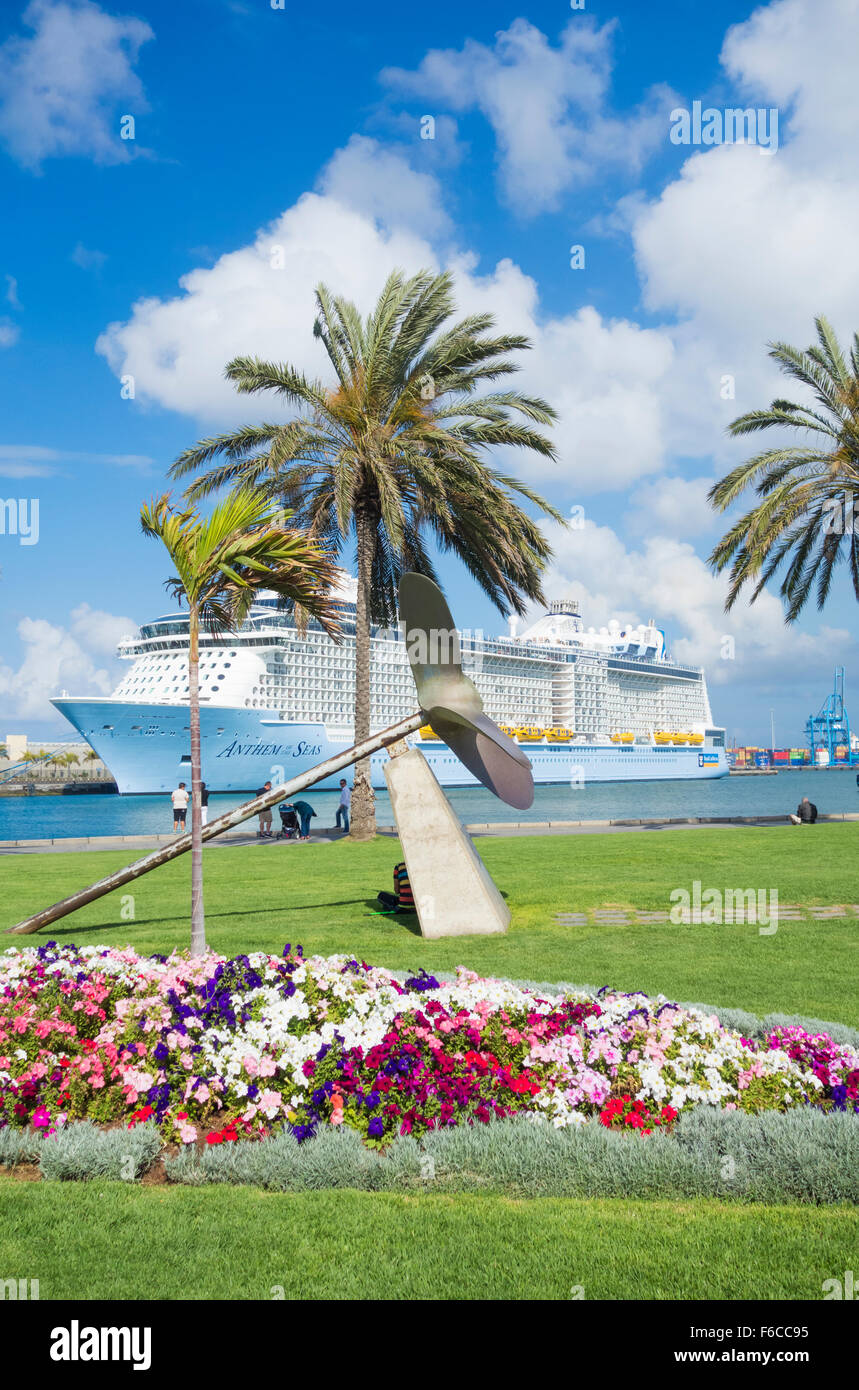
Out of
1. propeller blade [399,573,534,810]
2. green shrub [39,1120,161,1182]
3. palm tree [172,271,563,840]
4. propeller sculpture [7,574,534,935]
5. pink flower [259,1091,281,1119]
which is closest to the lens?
green shrub [39,1120,161,1182]

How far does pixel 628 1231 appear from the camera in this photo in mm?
3064

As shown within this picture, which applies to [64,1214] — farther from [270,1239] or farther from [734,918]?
[734,918]

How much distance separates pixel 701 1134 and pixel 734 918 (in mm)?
5841

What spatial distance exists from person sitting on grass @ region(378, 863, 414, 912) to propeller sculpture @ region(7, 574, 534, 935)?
1.70 metres

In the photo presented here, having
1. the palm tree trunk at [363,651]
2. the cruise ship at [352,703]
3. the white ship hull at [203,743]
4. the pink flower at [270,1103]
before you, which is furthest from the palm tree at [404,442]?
the white ship hull at [203,743]

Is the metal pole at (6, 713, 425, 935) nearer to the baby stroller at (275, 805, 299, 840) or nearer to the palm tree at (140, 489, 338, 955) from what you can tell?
the palm tree at (140, 489, 338, 955)

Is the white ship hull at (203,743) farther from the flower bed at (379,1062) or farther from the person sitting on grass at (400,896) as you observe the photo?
the flower bed at (379,1062)

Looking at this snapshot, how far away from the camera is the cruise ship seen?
4566cm

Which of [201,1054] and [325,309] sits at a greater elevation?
[325,309]

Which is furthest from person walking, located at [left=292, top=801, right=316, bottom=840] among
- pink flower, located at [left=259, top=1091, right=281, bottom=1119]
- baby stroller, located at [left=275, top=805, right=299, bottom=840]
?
pink flower, located at [left=259, top=1091, right=281, bottom=1119]

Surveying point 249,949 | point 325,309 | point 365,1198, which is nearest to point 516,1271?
point 365,1198

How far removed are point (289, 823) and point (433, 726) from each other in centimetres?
1307

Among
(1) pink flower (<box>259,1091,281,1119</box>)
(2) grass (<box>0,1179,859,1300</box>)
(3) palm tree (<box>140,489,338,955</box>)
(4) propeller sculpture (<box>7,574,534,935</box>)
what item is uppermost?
(3) palm tree (<box>140,489,338,955</box>)

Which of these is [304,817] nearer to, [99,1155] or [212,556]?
[212,556]
